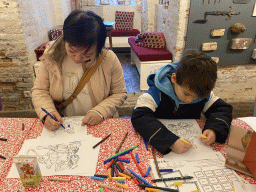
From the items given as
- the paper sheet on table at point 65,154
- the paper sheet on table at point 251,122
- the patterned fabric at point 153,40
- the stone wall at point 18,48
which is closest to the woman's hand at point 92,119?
the paper sheet on table at point 65,154

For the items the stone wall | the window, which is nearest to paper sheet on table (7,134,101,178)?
the stone wall

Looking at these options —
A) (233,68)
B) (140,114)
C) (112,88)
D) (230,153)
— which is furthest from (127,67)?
(230,153)

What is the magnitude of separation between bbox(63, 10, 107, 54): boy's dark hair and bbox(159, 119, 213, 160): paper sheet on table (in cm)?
66

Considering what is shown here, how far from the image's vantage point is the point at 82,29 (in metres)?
1.04

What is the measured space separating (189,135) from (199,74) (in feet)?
1.16

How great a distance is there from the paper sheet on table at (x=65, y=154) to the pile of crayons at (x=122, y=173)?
0.07 metres

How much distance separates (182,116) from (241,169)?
21.7 inches

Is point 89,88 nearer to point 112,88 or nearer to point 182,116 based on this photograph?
point 112,88

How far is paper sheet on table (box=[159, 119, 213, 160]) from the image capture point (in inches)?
37.9

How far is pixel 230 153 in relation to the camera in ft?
2.95

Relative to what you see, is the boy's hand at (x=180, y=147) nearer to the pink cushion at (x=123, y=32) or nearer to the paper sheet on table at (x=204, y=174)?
the paper sheet on table at (x=204, y=174)

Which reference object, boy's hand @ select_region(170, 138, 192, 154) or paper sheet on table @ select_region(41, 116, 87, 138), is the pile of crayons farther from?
paper sheet on table @ select_region(41, 116, 87, 138)

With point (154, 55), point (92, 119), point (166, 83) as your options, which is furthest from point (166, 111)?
point (154, 55)

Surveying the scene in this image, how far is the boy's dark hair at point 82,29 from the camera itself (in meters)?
1.04
